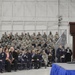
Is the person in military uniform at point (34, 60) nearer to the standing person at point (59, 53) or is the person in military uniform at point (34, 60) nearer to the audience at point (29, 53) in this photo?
the audience at point (29, 53)

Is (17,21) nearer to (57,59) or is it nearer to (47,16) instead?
(47,16)

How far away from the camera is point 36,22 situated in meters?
24.9

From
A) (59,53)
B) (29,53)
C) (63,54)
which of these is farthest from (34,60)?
(63,54)

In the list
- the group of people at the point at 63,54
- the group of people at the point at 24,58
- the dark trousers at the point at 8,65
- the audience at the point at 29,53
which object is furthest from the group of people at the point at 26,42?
the dark trousers at the point at 8,65

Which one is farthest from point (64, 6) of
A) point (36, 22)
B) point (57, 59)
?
point (57, 59)

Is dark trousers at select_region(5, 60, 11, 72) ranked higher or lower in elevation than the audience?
lower

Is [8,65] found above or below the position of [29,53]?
below

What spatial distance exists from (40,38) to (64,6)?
261 inches

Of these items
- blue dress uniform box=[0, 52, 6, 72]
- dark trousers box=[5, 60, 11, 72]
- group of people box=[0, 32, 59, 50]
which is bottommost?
dark trousers box=[5, 60, 11, 72]

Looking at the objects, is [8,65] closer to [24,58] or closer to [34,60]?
[24,58]

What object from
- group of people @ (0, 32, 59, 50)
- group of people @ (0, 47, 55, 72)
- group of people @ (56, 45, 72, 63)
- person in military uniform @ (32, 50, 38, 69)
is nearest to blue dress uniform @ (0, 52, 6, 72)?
group of people @ (0, 47, 55, 72)

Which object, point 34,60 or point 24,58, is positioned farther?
point 34,60

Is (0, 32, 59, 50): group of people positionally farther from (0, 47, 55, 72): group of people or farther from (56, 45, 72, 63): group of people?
(56, 45, 72, 63): group of people

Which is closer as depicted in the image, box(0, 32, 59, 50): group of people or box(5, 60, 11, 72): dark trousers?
box(5, 60, 11, 72): dark trousers
